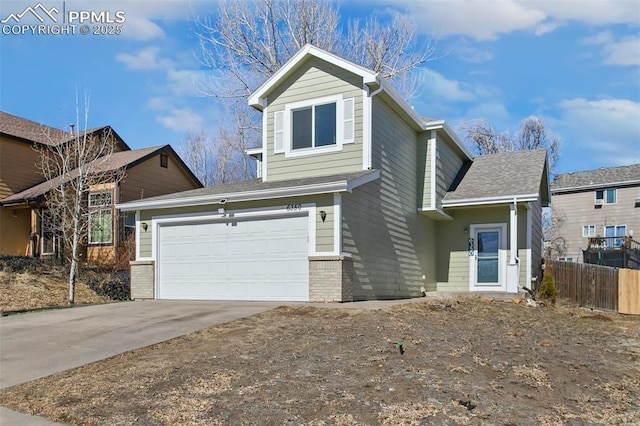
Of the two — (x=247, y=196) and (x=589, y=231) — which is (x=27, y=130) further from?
(x=589, y=231)

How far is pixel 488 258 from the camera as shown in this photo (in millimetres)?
16438

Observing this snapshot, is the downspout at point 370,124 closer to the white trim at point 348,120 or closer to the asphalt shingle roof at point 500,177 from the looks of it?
the white trim at point 348,120

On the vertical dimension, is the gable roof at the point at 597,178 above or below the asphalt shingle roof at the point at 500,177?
above

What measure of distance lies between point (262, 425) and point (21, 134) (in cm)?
2340

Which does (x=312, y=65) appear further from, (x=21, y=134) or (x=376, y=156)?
(x=21, y=134)

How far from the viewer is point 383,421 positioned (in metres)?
4.54

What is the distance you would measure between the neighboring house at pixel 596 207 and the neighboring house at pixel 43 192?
87.1 ft

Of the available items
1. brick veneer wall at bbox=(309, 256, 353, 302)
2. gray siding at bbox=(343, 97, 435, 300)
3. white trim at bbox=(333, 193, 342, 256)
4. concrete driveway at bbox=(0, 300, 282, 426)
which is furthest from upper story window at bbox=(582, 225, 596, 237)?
concrete driveway at bbox=(0, 300, 282, 426)

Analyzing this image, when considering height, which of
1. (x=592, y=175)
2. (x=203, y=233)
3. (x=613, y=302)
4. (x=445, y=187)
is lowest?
(x=613, y=302)

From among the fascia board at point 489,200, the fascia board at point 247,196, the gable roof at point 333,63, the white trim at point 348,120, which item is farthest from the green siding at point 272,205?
the fascia board at point 489,200

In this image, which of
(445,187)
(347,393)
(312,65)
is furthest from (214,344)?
(445,187)

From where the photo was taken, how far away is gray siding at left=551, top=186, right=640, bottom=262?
3412 cm

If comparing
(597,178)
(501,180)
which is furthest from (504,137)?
(501,180)

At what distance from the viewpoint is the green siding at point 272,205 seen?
11.6 metres
